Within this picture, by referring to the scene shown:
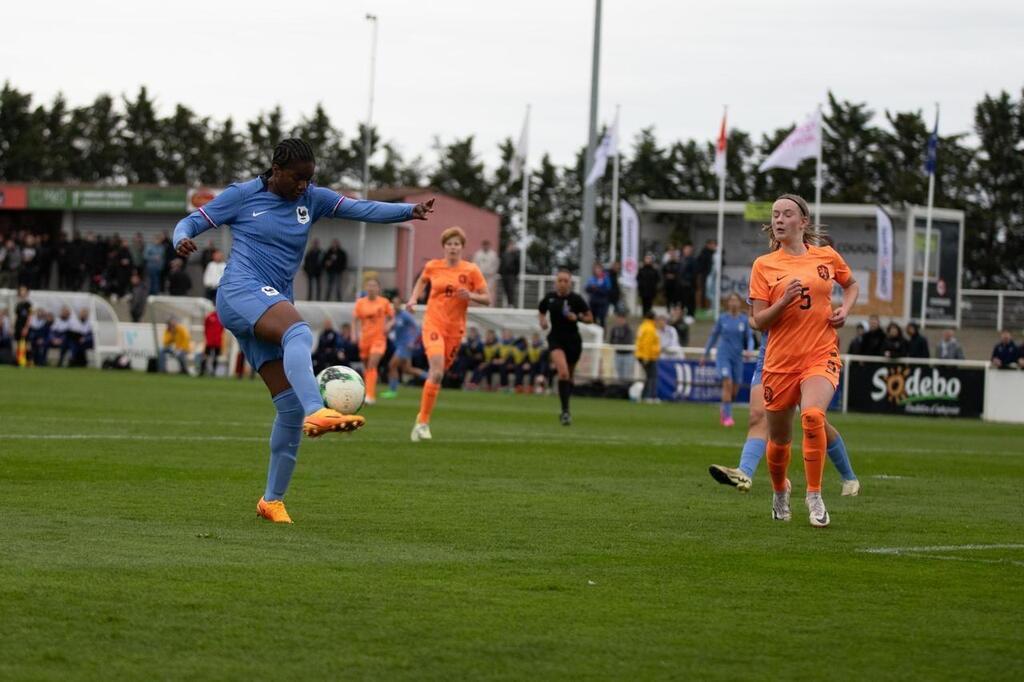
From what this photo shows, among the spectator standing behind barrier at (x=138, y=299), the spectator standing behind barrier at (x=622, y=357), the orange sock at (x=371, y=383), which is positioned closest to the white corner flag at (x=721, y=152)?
the spectator standing behind barrier at (x=622, y=357)

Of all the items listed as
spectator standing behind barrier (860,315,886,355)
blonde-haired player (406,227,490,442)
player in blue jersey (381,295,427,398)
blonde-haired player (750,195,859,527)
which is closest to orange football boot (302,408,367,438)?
blonde-haired player (750,195,859,527)

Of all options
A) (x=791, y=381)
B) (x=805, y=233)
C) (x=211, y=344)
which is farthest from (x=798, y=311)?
(x=211, y=344)

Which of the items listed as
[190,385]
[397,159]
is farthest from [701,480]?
[397,159]

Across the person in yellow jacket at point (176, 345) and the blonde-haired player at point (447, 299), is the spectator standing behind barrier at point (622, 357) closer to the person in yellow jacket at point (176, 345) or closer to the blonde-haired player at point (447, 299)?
the person in yellow jacket at point (176, 345)

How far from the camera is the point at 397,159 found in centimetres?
8556

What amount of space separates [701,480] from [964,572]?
566 cm

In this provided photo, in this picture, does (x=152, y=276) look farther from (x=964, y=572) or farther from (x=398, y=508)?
(x=964, y=572)

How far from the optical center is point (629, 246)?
4694cm

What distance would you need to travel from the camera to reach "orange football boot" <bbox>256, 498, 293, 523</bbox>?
30.2 feet

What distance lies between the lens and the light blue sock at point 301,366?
8719 millimetres

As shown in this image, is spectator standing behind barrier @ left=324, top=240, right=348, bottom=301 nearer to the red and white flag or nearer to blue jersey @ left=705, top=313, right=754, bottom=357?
the red and white flag

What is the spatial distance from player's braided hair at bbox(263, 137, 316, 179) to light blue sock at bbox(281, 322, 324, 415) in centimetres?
94

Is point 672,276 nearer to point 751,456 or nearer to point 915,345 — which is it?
point 915,345

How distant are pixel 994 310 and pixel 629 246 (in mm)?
10461
